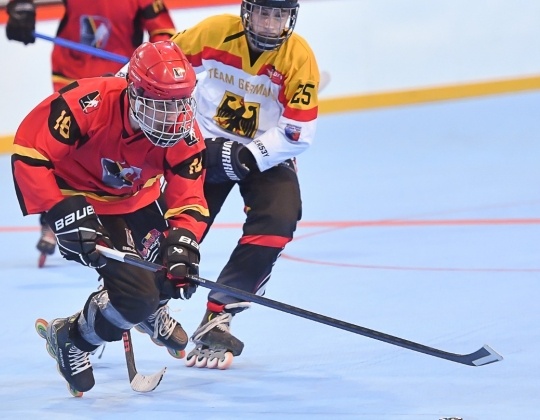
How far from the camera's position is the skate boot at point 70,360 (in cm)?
413

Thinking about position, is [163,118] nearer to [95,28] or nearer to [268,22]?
[268,22]

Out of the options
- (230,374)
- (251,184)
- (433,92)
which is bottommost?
(433,92)

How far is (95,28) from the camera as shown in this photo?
6.94 meters

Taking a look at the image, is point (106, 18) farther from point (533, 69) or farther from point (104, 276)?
point (533, 69)

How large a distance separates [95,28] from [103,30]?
2.1 inches

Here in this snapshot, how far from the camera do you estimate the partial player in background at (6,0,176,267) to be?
269 inches

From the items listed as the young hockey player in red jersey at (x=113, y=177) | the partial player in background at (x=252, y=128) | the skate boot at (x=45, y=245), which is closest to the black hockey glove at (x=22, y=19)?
the skate boot at (x=45, y=245)

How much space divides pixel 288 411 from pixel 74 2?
12.3 feet

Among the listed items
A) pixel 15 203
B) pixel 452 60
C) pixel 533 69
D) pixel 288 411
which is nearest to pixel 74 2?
pixel 15 203

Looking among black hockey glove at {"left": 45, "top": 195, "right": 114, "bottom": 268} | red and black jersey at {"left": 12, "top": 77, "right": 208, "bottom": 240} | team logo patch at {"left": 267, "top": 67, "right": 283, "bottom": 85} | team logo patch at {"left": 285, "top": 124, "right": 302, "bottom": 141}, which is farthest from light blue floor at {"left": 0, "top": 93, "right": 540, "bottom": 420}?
team logo patch at {"left": 267, "top": 67, "right": 283, "bottom": 85}

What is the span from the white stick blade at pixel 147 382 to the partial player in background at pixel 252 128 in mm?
366

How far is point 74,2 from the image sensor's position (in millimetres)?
6902

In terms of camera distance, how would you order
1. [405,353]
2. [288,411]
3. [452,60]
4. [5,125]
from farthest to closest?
[452,60]
[5,125]
[405,353]
[288,411]

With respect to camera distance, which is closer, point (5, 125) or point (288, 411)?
point (288, 411)
